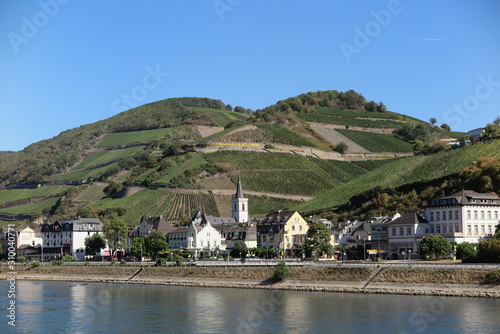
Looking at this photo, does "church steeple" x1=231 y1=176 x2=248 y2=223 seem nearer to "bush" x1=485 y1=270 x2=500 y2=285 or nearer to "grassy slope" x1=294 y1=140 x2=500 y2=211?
"grassy slope" x1=294 y1=140 x2=500 y2=211

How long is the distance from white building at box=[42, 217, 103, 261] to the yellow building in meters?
32.8

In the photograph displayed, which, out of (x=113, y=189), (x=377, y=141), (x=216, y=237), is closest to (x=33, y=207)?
(x=113, y=189)

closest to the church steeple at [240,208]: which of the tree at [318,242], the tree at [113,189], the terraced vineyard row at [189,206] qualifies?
the terraced vineyard row at [189,206]

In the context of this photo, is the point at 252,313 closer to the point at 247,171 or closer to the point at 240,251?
the point at 240,251

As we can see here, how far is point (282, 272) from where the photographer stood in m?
68.8

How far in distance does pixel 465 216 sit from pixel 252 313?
3579 centimetres

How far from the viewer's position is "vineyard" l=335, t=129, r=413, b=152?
584 feet

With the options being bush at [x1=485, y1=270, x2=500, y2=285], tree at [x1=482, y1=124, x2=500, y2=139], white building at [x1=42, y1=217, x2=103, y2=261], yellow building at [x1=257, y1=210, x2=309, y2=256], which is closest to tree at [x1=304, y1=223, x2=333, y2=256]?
yellow building at [x1=257, y1=210, x2=309, y2=256]

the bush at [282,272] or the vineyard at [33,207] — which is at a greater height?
the vineyard at [33,207]

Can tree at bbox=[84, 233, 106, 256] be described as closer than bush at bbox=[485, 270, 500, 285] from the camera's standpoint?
No

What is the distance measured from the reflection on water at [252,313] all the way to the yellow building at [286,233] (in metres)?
30.5

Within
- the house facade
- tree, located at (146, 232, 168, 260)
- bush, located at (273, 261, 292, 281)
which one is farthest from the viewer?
tree, located at (146, 232, 168, 260)

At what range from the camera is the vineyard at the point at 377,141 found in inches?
7013

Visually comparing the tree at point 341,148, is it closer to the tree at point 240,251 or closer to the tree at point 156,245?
the tree at point 240,251
